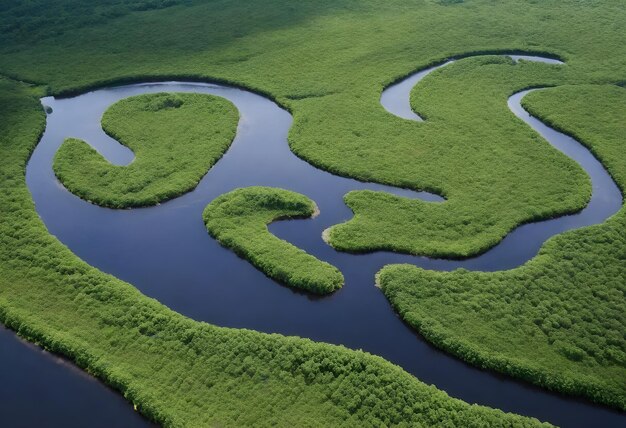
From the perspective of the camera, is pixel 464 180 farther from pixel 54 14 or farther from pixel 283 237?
pixel 54 14

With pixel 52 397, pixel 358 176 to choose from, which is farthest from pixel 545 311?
pixel 52 397

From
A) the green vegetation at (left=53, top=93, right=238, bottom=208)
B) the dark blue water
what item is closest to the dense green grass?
the dark blue water

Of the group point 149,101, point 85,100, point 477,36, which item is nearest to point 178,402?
point 149,101

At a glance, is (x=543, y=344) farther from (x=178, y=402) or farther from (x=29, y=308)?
(x=29, y=308)

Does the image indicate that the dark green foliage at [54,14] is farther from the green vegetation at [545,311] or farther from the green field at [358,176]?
the green vegetation at [545,311]

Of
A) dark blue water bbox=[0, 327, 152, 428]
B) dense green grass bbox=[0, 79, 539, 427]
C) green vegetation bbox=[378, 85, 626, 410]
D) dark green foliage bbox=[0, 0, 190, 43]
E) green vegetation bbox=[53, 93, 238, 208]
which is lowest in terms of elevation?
dark blue water bbox=[0, 327, 152, 428]

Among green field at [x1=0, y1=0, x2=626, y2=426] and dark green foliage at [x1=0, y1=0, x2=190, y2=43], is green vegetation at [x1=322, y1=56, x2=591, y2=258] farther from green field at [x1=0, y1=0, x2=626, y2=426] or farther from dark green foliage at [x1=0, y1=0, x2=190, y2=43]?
dark green foliage at [x1=0, y1=0, x2=190, y2=43]
